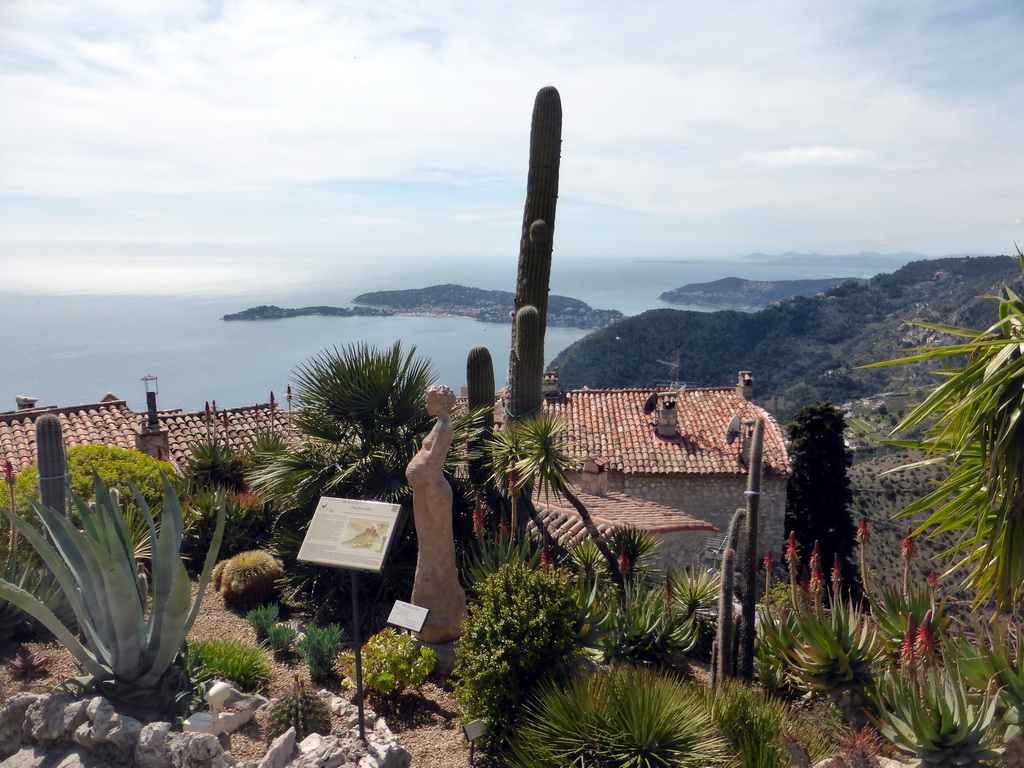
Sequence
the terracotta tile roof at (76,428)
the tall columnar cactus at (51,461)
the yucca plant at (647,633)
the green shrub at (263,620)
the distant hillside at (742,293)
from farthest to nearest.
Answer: the distant hillside at (742,293) < the terracotta tile roof at (76,428) < the green shrub at (263,620) < the tall columnar cactus at (51,461) < the yucca plant at (647,633)

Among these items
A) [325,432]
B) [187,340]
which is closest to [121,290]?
[187,340]

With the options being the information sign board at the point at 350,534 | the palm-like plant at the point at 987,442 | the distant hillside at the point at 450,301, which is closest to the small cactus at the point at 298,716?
the information sign board at the point at 350,534

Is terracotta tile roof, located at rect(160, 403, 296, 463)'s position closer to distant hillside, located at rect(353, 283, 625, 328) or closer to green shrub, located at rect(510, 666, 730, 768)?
green shrub, located at rect(510, 666, 730, 768)

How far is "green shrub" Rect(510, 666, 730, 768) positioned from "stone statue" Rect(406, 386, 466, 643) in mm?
1944

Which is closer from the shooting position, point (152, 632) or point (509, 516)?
point (152, 632)

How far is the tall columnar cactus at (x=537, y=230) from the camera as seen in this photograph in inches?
319

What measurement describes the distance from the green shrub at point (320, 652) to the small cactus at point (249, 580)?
1934mm

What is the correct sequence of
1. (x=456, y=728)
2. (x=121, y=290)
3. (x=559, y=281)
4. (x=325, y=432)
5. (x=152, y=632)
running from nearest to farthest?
1. (x=152, y=632)
2. (x=456, y=728)
3. (x=325, y=432)
4. (x=121, y=290)
5. (x=559, y=281)

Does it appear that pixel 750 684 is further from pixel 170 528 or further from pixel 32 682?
pixel 32 682

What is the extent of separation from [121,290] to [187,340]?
9724 centimetres

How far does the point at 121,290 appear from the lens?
149 m

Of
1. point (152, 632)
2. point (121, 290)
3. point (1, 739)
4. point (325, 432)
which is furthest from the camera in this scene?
point (121, 290)

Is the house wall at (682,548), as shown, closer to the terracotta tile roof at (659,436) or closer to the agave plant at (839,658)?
the terracotta tile roof at (659,436)

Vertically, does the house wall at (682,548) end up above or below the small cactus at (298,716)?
below
